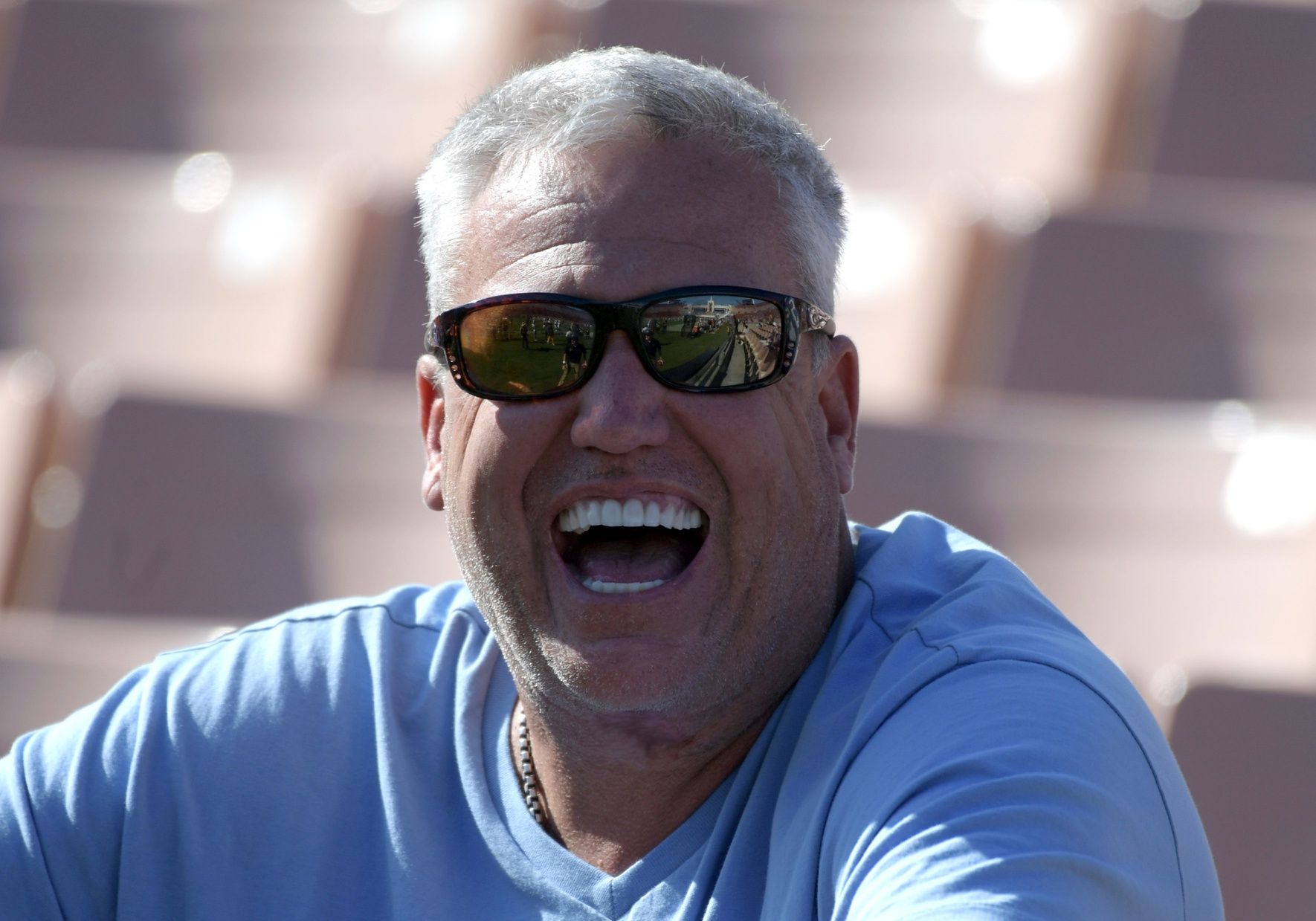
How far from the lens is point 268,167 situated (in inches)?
120

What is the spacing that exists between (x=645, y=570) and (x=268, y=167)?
212 centimetres

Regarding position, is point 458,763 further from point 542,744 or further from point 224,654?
point 224,654

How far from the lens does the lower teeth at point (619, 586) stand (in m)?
1.16

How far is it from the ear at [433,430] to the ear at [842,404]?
1.18 feet

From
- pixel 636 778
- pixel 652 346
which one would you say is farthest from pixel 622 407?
pixel 636 778

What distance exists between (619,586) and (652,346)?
0.19 metres

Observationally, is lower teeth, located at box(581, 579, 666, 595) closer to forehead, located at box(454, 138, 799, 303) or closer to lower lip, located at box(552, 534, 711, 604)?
lower lip, located at box(552, 534, 711, 604)

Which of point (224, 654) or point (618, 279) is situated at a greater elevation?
point (618, 279)

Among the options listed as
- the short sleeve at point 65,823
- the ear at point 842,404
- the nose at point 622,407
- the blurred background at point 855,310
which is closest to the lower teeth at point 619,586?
the nose at point 622,407

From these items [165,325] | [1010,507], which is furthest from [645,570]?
[165,325]

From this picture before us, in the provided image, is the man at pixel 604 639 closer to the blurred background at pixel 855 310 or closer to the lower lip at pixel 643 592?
the lower lip at pixel 643 592

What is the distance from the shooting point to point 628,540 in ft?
4.07

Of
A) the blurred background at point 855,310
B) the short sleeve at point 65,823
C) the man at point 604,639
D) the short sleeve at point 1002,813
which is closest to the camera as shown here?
the short sleeve at point 1002,813

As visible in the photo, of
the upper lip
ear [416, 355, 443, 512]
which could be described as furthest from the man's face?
ear [416, 355, 443, 512]
